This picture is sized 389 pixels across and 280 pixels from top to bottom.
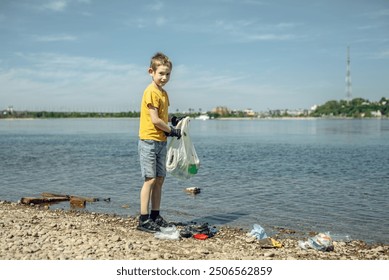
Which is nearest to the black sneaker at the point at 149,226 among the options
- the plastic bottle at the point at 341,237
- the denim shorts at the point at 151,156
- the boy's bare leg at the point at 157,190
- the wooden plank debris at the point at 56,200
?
the boy's bare leg at the point at 157,190

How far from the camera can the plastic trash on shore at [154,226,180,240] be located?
675cm

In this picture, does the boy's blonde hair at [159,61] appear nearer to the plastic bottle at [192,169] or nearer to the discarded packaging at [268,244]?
the plastic bottle at [192,169]

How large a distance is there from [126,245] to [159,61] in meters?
2.99

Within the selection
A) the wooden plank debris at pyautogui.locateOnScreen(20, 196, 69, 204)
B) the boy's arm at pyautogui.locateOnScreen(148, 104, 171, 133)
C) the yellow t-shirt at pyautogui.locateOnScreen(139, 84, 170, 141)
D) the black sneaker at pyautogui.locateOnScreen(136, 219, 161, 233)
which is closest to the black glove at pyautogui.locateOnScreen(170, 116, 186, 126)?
the yellow t-shirt at pyautogui.locateOnScreen(139, 84, 170, 141)

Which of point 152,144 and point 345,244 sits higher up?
point 152,144

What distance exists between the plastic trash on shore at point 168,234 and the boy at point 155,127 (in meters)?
0.21

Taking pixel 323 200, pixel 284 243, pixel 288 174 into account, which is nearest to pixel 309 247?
pixel 284 243

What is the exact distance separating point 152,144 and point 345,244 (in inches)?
154

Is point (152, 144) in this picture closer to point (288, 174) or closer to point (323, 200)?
point (323, 200)

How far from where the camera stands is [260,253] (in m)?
6.21

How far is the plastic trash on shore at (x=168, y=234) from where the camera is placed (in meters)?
6.75

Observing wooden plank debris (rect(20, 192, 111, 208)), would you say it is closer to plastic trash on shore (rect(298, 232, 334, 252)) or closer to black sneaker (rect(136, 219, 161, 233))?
black sneaker (rect(136, 219, 161, 233))
